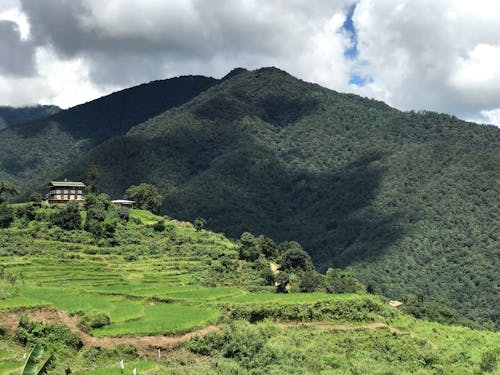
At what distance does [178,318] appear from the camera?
1843 inches

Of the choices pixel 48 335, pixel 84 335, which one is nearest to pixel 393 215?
pixel 84 335

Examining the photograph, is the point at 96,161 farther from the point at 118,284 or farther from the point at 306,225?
the point at 118,284

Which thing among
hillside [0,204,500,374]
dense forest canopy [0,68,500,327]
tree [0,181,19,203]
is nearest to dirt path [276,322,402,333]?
hillside [0,204,500,374]

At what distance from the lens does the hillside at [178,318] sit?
39.5m

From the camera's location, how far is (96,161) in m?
185

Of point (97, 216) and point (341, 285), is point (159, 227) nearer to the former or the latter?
point (97, 216)

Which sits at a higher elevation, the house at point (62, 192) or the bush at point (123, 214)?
the house at point (62, 192)

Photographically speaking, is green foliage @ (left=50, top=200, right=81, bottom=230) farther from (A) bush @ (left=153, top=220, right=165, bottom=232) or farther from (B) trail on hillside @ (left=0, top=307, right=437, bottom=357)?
(B) trail on hillside @ (left=0, top=307, right=437, bottom=357)

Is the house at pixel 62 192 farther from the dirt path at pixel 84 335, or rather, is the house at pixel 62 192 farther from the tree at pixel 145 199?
the dirt path at pixel 84 335

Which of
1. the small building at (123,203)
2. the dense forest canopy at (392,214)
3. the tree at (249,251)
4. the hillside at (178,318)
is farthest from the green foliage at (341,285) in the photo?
the dense forest canopy at (392,214)

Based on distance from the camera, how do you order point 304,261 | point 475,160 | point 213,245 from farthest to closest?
point 475,160, point 213,245, point 304,261

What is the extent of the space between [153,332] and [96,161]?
149 metres

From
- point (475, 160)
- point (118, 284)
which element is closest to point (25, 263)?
point (118, 284)

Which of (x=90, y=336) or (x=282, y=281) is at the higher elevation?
(x=282, y=281)
